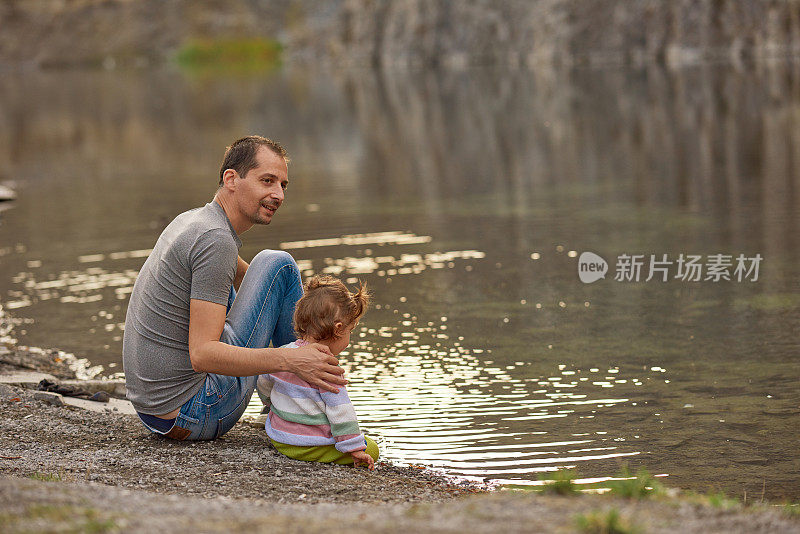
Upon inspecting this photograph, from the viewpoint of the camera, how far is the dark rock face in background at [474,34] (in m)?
66.8

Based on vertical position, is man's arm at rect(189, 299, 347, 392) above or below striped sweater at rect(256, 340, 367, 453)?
above

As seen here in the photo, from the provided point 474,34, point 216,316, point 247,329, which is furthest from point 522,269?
point 474,34

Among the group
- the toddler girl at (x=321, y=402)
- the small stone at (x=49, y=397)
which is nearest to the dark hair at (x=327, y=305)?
the toddler girl at (x=321, y=402)

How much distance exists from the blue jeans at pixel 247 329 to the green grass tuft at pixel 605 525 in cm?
268

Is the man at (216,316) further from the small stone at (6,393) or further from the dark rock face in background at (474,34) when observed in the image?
the dark rock face in background at (474,34)

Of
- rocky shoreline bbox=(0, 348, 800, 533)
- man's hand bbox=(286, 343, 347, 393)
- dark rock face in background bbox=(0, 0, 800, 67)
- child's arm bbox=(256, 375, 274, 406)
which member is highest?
dark rock face in background bbox=(0, 0, 800, 67)

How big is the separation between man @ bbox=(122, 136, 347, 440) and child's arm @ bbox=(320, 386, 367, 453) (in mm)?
117

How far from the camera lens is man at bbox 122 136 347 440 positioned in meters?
6.10

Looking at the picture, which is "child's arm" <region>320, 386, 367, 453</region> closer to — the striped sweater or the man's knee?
the striped sweater

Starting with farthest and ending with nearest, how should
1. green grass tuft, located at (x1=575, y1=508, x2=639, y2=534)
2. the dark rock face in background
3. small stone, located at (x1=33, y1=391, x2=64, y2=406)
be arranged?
the dark rock face in background → small stone, located at (x1=33, y1=391, x2=64, y2=406) → green grass tuft, located at (x1=575, y1=508, x2=639, y2=534)

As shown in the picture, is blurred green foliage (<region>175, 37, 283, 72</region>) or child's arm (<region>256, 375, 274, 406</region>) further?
blurred green foliage (<region>175, 37, 283, 72</region>)

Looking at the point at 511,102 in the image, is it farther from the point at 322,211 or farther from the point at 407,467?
the point at 407,467

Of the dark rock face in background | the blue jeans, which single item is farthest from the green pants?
the dark rock face in background

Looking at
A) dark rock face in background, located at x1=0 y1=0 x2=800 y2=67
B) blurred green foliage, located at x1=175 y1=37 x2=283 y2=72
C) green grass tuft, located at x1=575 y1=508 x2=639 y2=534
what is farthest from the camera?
blurred green foliage, located at x1=175 y1=37 x2=283 y2=72
